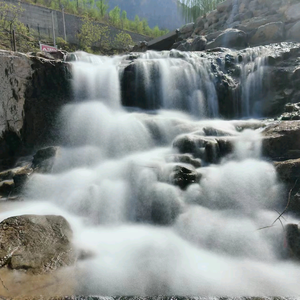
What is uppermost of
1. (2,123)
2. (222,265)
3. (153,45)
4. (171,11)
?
(171,11)

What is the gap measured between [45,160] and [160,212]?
357 centimetres

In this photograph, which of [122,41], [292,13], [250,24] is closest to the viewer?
[292,13]

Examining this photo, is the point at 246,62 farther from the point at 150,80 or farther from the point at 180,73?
the point at 150,80

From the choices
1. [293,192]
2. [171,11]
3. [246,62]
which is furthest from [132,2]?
[293,192]

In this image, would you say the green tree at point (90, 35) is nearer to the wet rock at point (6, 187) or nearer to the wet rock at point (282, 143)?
the wet rock at point (6, 187)

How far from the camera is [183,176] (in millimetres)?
5453

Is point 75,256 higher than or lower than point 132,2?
lower

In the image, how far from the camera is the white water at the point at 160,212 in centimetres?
344

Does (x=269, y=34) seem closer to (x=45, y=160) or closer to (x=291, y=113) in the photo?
(x=291, y=113)

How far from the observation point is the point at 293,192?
4895 millimetres

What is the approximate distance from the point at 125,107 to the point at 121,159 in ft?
11.7

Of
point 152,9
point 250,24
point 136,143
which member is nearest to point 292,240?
point 136,143

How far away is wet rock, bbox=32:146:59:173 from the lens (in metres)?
6.67

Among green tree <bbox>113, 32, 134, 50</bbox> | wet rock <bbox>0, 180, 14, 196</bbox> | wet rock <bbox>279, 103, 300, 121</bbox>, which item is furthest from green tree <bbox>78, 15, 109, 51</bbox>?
wet rock <bbox>0, 180, 14, 196</bbox>
